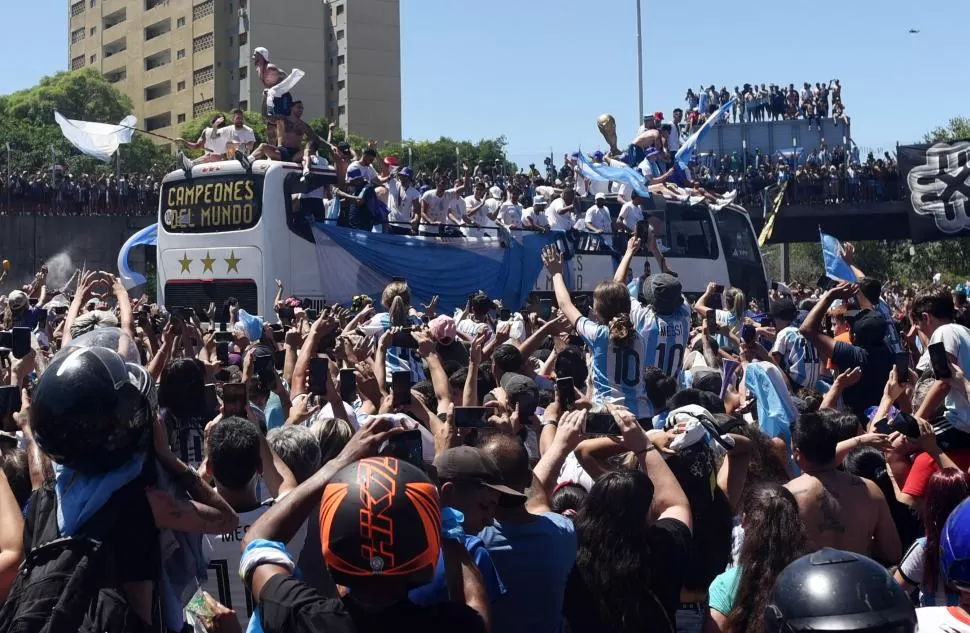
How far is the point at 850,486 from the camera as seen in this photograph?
4043mm

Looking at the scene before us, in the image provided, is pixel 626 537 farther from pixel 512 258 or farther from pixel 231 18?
pixel 231 18

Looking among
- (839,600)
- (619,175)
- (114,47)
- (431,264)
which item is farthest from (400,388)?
(114,47)

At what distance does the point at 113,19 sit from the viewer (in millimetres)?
75688

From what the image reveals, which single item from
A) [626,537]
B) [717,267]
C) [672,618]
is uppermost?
[717,267]

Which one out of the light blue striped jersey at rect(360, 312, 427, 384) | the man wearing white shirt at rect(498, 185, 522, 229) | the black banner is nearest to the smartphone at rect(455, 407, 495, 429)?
the light blue striped jersey at rect(360, 312, 427, 384)

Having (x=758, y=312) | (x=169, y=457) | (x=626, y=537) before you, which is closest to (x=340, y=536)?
(x=169, y=457)

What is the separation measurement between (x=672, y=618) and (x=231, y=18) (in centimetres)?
7012

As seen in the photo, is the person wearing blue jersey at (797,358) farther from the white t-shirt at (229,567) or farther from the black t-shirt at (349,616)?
the black t-shirt at (349,616)

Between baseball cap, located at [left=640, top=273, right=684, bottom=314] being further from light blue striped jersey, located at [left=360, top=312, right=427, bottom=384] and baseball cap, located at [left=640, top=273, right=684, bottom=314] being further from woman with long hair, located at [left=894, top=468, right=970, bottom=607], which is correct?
woman with long hair, located at [left=894, top=468, right=970, bottom=607]

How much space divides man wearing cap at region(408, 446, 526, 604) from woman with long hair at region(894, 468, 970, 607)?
1360 mm

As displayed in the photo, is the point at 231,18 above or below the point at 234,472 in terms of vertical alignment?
above

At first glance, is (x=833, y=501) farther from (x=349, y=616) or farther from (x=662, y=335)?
(x=662, y=335)

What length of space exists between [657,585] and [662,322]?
3239 millimetres

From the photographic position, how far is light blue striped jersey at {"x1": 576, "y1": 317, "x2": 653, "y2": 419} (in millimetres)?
6074
